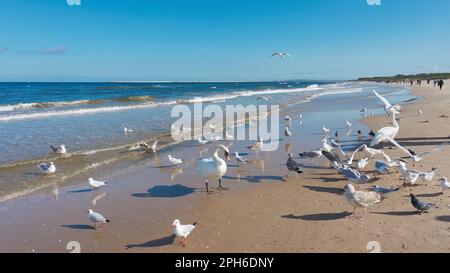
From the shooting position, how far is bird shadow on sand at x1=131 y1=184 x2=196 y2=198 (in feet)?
29.0

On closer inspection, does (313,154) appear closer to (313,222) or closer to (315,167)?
(315,167)

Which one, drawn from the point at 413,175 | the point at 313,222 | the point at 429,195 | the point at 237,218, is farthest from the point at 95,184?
the point at 429,195

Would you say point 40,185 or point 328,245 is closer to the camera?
point 328,245

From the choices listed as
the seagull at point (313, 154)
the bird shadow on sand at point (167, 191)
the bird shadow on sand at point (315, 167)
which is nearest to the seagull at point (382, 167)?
the bird shadow on sand at point (315, 167)

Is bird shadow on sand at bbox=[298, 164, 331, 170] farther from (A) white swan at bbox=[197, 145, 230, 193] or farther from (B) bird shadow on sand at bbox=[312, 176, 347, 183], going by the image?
(A) white swan at bbox=[197, 145, 230, 193]

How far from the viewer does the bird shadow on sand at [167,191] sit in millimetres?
8844

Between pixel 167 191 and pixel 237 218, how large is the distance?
242 centimetres

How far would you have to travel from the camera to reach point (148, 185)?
9750 mm

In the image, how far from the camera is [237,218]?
7293mm

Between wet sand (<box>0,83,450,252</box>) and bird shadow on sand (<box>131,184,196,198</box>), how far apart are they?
23 mm
